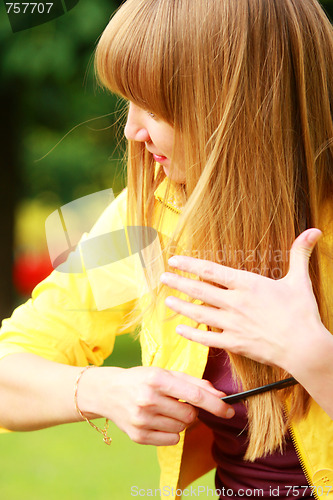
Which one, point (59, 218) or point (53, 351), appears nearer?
point (53, 351)

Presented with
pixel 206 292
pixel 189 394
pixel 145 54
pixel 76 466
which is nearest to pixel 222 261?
pixel 206 292

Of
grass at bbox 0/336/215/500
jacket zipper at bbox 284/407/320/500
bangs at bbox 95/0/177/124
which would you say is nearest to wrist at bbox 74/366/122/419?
jacket zipper at bbox 284/407/320/500

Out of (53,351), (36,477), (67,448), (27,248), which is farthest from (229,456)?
(27,248)

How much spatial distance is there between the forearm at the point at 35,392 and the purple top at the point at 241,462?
25cm

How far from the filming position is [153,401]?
1000 millimetres

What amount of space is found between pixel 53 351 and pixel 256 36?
0.69 m

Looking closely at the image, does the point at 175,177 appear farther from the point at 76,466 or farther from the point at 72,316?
the point at 76,466

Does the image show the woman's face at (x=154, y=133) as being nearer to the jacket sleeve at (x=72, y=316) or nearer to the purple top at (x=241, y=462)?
the jacket sleeve at (x=72, y=316)

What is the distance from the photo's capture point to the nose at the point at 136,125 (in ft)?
3.51

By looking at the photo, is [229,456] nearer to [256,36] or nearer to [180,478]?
[180,478]

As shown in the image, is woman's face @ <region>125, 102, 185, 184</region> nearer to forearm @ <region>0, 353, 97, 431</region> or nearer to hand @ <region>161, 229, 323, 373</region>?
hand @ <region>161, 229, 323, 373</region>

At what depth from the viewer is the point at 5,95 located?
434cm

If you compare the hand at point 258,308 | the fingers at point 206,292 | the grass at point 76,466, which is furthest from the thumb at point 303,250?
the grass at point 76,466

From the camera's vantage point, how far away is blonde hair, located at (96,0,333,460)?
3.31 ft
